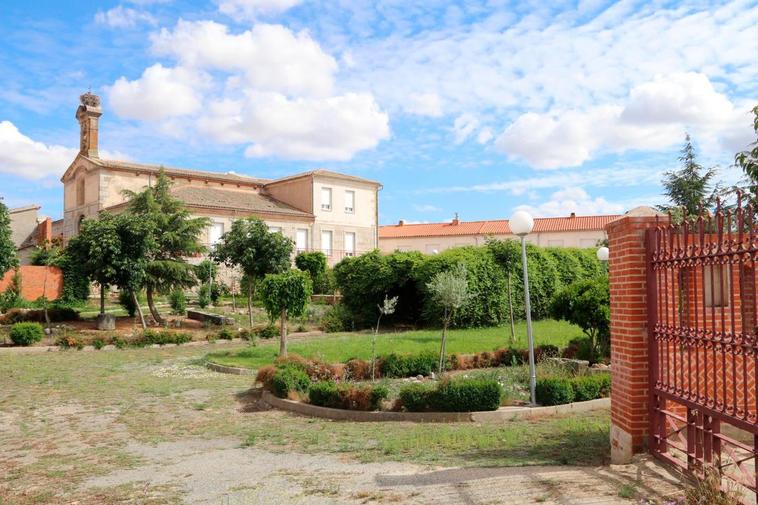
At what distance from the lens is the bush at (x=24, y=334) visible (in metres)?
20.6

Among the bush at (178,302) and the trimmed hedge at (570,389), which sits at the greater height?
the bush at (178,302)

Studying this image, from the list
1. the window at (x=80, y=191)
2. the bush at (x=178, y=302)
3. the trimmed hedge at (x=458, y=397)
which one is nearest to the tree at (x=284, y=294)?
the trimmed hedge at (x=458, y=397)

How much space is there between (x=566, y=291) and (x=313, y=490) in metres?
9.54

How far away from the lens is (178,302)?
2864cm

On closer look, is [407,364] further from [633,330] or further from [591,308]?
[633,330]

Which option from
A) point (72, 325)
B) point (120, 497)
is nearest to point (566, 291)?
point (120, 497)

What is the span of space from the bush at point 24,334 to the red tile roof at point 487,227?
117ft

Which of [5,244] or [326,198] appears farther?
[326,198]

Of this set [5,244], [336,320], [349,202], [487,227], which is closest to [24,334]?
[5,244]

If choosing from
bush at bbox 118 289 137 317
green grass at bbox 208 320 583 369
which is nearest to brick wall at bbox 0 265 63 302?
bush at bbox 118 289 137 317

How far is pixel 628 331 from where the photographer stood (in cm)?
584

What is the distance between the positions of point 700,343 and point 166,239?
2510 centimetres

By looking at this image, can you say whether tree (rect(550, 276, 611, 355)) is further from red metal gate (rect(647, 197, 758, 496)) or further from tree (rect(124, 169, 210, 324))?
tree (rect(124, 169, 210, 324))

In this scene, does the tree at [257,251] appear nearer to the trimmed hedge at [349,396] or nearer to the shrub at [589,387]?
the trimmed hedge at [349,396]
